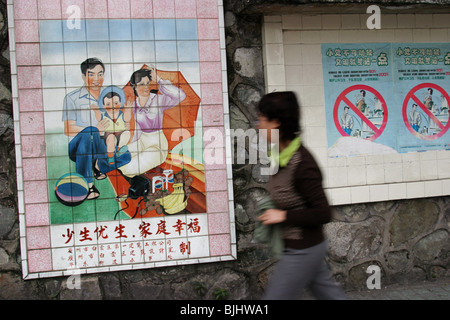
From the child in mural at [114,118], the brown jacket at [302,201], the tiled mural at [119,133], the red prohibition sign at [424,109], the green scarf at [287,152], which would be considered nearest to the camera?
the brown jacket at [302,201]

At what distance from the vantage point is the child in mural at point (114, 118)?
440cm

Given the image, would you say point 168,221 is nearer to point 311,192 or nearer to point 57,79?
point 57,79

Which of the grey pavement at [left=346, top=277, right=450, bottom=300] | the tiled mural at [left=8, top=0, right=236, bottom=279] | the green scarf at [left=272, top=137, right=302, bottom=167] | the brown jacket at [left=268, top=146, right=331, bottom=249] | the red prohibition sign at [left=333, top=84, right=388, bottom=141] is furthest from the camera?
the red prohibition sign at [left=333, top=84, right=388, bottom=141]

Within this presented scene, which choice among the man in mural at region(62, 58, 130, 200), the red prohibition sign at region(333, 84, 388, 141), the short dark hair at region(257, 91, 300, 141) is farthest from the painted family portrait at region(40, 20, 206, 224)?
the short dark hair at region(257, 91, 300, 141)

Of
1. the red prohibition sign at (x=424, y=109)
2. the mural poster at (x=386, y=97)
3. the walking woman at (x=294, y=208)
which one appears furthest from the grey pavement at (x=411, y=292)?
the walking woman at (x=294, y=208)

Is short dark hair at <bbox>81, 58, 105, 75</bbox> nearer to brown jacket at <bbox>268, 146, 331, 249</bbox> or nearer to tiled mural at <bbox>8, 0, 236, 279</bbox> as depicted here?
tiled mural at <bbox>8, 0, 236, 279</bbox>

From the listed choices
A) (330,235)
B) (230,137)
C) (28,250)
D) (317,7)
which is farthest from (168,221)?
(317,7)

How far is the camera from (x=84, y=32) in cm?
436

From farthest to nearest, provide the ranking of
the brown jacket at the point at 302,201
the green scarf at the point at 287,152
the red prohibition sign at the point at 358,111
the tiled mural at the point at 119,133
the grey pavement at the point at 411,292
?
the red prohibition sign at the point at 358,111, the grey pavement at the point at 411,292, the tiled mural at the point at 119,133, the green scarf at the point at 287,152, the brown jacket at the point at 302,201

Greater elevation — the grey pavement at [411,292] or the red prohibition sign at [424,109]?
the red prohibition sign at [424,109]

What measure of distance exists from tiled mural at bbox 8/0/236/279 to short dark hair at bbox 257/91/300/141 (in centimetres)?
201

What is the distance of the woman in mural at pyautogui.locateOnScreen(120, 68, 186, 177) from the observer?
4438mm

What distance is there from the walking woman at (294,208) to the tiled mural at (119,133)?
2041 millimetres

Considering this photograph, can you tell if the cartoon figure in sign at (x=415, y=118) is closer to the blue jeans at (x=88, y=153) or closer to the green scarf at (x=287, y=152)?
the green scarf at (x=287, y=152)
